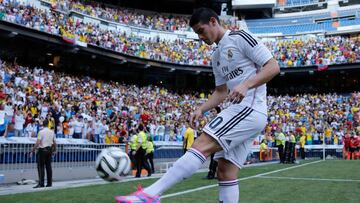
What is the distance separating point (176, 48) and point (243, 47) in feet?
126

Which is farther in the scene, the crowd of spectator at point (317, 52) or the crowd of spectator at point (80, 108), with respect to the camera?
the crowd of spectator at point (317, 52)

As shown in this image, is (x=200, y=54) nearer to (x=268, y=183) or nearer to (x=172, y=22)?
(x=172, y=22)

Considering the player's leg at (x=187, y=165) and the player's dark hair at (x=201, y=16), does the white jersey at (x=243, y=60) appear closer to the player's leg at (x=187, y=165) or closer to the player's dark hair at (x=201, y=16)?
the player's dark hair at (x=201, y=16)

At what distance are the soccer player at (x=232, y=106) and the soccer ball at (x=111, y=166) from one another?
3.00ft

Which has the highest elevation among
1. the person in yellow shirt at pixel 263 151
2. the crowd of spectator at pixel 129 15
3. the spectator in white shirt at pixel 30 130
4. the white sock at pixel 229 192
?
the crowd of spectator at pixel 129 15

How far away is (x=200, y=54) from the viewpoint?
140 ft

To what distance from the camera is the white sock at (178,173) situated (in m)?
3.49

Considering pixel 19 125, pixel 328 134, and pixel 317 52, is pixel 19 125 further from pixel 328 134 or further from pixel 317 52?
pixel 317 52

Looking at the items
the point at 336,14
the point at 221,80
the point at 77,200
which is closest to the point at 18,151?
the point at 77,200

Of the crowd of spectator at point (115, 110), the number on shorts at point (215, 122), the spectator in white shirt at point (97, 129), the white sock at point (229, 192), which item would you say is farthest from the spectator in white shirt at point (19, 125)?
the number on shorts at point (215, 122)

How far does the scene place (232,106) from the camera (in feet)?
13.3

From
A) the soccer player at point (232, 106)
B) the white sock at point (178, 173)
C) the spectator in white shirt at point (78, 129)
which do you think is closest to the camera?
the white sock at point (178, 173)

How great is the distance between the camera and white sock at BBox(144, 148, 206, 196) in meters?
3.49

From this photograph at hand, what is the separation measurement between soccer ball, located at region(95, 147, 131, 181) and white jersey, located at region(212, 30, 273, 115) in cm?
144
